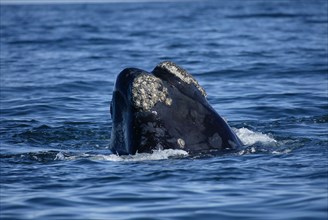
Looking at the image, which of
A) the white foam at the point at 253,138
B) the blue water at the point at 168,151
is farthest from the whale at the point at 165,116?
the white foam at the point at 253,138

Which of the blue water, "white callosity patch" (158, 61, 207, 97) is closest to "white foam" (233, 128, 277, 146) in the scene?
the blue water

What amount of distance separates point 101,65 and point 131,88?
15.9 metres

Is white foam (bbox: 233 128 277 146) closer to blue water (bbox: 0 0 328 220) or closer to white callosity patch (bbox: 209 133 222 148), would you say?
blue water (bbox: 0 0 328 220)

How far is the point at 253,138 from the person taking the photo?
38.6ft

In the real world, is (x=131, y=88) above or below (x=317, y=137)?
above

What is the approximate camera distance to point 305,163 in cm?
988

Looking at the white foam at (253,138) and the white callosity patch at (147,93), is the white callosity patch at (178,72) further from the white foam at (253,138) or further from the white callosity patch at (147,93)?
the white foam at (253,138)

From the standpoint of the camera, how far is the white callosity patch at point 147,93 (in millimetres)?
9852

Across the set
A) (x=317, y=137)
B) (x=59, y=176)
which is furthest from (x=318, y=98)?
(x=59, y=176)

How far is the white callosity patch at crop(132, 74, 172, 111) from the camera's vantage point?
32.3ft

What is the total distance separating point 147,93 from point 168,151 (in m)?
0.72

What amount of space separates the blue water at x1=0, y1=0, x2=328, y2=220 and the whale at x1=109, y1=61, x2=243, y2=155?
15 centimetres

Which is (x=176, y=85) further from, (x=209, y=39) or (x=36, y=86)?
(x=209, y=39)

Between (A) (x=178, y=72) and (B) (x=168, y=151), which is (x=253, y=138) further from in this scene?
(B) (x=168, y=151)
